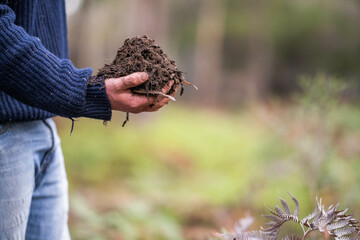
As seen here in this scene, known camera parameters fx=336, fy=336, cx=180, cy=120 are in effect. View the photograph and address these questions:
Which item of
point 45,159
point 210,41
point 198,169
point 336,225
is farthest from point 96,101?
point 210,41

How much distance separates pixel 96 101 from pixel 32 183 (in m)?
0.54

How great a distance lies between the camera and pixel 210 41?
67.9 ft

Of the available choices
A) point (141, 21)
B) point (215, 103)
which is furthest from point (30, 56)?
point (215, 103)

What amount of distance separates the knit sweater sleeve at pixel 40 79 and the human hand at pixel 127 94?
31 mm

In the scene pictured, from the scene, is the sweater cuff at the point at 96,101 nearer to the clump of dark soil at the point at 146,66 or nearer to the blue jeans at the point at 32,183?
the clump of dark soil at the point at 146,66

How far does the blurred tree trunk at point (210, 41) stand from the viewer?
20.2m

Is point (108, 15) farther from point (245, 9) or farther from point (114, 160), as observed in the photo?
point (114, 160)

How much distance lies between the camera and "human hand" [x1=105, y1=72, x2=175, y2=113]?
136cm

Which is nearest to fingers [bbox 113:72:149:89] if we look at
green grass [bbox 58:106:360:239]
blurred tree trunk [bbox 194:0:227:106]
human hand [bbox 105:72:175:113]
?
human hand [bbox 105:72:175:113]

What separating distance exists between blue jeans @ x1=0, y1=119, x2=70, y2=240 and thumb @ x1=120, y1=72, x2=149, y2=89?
560mm

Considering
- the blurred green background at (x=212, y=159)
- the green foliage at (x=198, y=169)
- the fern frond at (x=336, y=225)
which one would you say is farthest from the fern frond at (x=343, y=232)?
the green foliage at (x=198, y=169)

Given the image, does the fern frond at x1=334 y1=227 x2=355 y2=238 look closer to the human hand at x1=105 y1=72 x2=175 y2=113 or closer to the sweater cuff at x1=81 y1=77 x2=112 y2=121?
the human hand at x1=105 y1=72 x2=175 y2=113

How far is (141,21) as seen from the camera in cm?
840

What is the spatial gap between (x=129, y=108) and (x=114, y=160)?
481 cm
